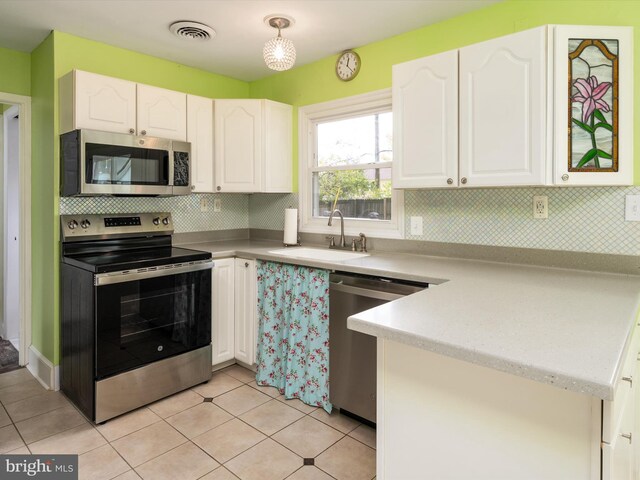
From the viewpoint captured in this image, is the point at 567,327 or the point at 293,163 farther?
the point at 293,163

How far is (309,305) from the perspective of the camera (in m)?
2.50

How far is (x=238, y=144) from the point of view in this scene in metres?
3.21

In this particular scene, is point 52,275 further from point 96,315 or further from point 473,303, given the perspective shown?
point 473,303

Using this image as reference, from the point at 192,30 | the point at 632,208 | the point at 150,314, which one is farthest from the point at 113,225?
the point at 632,208

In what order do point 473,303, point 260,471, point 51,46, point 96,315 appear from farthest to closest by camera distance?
point 51,46
point 96,315
point 260,471
point 473,303

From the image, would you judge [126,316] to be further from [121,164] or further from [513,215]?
[513,215]

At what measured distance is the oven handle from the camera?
89.4 inches

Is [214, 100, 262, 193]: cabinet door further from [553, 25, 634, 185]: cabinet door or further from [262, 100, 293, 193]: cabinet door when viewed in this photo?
[553, 25, 634, 185]: cabinet door

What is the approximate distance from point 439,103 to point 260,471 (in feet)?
6.65

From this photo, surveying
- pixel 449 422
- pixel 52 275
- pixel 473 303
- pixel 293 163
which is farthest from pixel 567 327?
pixel 52 275

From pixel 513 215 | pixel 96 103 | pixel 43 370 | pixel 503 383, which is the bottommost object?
pixel 43 370

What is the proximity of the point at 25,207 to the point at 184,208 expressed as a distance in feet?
3.65

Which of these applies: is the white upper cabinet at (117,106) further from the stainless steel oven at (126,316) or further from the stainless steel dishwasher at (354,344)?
the stainless steel dishwasher at (354,344)

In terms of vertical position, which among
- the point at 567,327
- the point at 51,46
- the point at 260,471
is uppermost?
the point at 51,46
